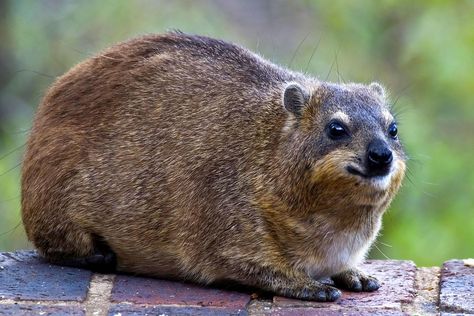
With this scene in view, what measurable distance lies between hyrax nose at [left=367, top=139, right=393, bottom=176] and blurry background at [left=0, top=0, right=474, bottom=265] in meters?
3.90

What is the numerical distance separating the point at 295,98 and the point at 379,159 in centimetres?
78

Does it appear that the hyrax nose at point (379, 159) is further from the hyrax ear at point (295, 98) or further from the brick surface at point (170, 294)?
the brick surface at point (170, 294)

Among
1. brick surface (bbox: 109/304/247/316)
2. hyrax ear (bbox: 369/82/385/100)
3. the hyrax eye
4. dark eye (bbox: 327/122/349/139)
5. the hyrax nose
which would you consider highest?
hyrax ear (bbox: 369/82/385/100)

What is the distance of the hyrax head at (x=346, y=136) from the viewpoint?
6.47 metres

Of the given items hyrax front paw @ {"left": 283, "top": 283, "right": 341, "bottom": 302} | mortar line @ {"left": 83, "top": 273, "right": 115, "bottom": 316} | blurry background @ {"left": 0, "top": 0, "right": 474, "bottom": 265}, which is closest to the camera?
mortar line @ {"left": 83, "top": 273, "right": 115, "bottom": 316}

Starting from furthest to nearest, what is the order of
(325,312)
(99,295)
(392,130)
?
(392,130)
(99,295)
(325,312)

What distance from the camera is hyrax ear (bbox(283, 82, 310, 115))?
6.99 meters

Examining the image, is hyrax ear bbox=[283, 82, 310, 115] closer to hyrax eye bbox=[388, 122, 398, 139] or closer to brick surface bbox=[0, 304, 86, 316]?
hyrax eye bbox=[388, 122, 398, 139]

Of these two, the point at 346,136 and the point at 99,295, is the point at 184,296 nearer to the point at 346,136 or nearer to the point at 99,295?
the point at 99,295

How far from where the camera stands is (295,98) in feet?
23.0

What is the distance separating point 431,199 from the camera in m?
11.3

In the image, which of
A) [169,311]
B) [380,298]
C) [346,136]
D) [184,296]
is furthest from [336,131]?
[169,311]

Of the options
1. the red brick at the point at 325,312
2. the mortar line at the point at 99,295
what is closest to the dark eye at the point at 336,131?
the red brick at the point at 325,312

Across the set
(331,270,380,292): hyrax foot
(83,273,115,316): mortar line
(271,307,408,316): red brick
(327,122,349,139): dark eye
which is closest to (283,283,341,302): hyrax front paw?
(271,307,408,316): red brick
